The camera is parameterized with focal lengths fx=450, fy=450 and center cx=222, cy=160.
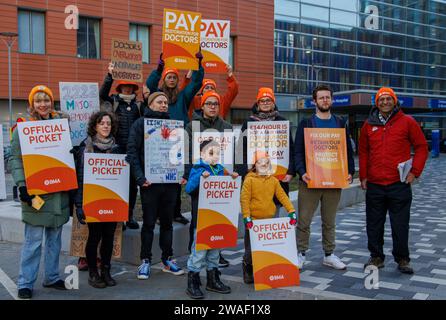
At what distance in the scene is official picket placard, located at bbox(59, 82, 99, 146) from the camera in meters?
6.46

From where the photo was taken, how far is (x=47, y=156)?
4789mm

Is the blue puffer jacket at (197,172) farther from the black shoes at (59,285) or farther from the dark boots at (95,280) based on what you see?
the black shoes at (59,285)

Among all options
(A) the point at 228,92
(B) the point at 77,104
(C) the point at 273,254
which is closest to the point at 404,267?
(C) the point at 273,254

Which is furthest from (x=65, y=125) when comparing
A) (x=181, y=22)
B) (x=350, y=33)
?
(x=350, y=33)

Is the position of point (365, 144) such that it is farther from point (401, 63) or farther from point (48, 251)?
point (401, 63)

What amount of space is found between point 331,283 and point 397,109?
2.28 meters

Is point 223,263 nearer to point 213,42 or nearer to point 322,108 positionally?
point 322,108

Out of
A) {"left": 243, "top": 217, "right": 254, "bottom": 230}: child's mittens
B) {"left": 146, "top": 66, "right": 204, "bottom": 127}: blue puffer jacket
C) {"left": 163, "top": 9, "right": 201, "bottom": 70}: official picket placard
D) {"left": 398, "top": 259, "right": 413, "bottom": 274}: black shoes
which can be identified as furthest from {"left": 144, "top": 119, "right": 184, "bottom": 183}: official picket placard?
{"left": 398, "top": 259, "right": 413, "bottom": 274}: black shoes

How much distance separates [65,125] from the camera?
4926 mm

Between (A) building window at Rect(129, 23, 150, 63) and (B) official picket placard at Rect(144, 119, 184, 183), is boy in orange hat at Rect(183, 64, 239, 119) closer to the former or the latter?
(B) official picket placard at Rect(144, 119, 184, 183)

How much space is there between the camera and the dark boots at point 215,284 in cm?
486

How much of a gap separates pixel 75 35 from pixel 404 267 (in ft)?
80.4

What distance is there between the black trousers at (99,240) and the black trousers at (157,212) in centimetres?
39
